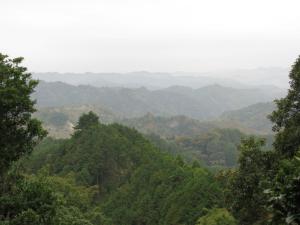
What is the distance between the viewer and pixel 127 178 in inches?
3401

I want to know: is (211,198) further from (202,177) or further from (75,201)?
(75,201)

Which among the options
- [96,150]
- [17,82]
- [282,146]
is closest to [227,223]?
[282,146]

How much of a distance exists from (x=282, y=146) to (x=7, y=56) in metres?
14.1

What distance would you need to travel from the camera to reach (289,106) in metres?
22.5

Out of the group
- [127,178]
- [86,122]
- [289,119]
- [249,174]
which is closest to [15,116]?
[249,174]

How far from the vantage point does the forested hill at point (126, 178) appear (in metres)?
54.8

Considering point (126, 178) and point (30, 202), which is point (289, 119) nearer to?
point (30, 202)

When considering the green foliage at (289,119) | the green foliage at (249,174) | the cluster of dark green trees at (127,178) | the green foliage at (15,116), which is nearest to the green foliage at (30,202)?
the cluster of dark green trees at (127,178)

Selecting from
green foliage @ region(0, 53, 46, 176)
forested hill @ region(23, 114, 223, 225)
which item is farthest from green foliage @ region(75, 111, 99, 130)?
green foliage @ region(0, 53, 46, 176)

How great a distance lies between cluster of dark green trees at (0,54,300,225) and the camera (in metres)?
20.5

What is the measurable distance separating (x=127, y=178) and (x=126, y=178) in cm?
28

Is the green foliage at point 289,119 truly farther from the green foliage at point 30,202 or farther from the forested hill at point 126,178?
the forested hill at point 126,178

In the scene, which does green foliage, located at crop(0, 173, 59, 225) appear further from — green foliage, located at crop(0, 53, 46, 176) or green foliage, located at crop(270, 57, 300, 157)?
green foliage, located at crop(270, 57, 300, 157)

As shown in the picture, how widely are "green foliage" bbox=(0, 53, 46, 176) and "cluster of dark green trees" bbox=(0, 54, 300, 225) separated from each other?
0.15ft
